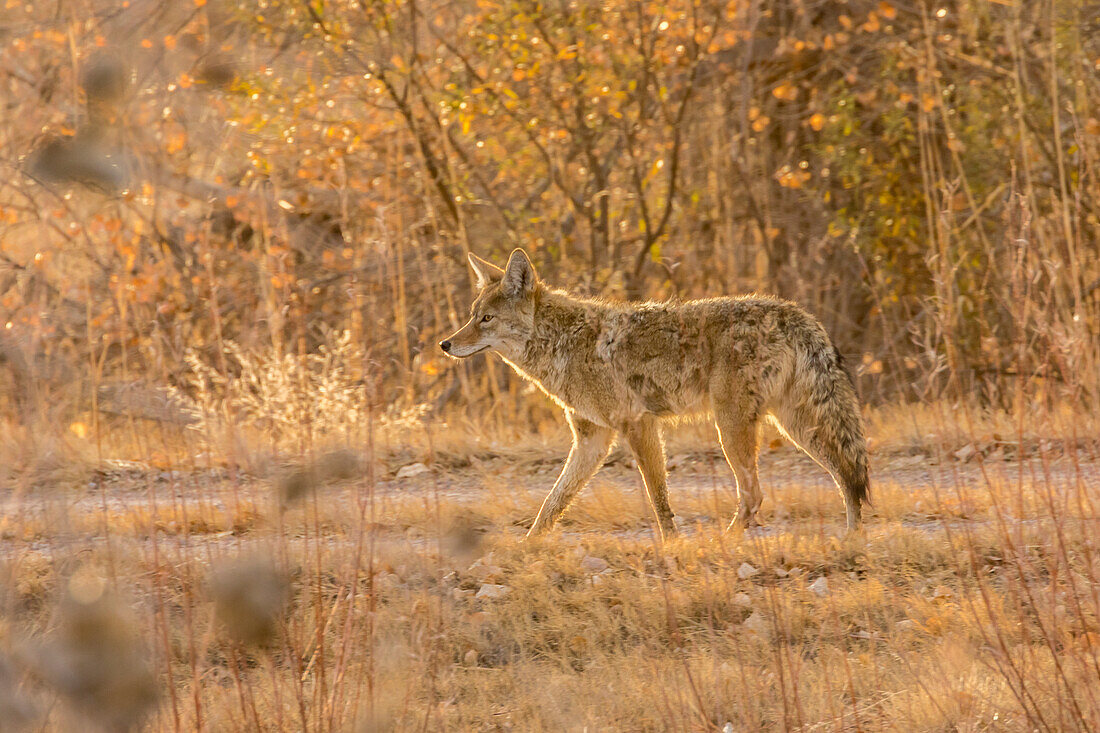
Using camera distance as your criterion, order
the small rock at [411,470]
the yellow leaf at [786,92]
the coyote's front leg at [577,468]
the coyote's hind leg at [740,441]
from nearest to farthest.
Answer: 1. the coyote's hind leg at [740,441]
2. the coyote's front leg at [577,468]
3. the small rock at [411,470]
4. the yellow leaf at [786,92]

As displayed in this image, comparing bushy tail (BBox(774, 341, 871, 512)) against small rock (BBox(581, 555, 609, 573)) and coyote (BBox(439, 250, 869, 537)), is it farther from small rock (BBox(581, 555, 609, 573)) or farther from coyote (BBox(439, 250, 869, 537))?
small rock (BBox(581, 555, 609, 573))

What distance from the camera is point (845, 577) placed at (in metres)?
5.96

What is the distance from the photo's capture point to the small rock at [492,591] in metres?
5.91

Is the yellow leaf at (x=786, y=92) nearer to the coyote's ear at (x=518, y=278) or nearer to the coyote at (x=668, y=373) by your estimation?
the coyote at (x=668, y=373)

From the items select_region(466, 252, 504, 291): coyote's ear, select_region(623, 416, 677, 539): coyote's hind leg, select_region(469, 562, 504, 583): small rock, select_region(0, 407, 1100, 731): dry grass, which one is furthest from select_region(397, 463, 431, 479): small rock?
select_region(469, 562, 504, 583): small rock

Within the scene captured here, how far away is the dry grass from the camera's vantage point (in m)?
3.72

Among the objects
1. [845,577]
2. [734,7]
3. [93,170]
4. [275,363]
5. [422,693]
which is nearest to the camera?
[93,170]

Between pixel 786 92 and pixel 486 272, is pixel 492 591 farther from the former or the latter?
pixel 786 92

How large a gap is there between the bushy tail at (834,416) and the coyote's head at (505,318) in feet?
5.55

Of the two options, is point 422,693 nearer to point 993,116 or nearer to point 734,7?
point 734,7

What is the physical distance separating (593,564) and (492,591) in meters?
0.62

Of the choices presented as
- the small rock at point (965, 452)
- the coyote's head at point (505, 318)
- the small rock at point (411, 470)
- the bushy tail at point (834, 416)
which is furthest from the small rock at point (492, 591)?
the small rock at point (965, 452)

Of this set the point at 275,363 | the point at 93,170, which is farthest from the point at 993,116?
the point at 93,170

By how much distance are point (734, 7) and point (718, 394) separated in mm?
6143
